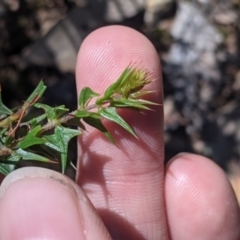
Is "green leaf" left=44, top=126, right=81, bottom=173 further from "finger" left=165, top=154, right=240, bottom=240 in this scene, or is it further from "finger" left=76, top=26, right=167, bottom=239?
"finger" left=165, top=154, right=240, bottom=240

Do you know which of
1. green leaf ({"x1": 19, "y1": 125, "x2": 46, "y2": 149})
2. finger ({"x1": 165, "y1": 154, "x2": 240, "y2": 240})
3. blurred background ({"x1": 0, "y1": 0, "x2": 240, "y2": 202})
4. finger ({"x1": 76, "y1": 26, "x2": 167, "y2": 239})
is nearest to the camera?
green leaf ({"x1": 19, "y1": 125, "x2": 46, "y2": 149})

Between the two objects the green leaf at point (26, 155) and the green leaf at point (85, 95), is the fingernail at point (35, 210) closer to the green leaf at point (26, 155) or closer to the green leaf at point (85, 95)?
the green leaf at point (26, 155)

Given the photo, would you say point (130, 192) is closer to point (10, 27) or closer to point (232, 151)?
point (232, 151)

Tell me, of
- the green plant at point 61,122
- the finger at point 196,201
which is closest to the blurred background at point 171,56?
the finger at point 196,201

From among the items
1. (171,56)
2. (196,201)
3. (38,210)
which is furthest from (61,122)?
(171,56)

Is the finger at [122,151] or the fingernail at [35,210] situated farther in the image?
the finger at [122,151]

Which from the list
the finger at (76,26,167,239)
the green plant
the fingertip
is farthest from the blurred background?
the green plant

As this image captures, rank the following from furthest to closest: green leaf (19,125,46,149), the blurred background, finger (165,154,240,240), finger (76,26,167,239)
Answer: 1. the blurred background
2. finger (165,154,240,240)
3. finger (76,26,167,239)
4. green leaf (19,125,46,149)
